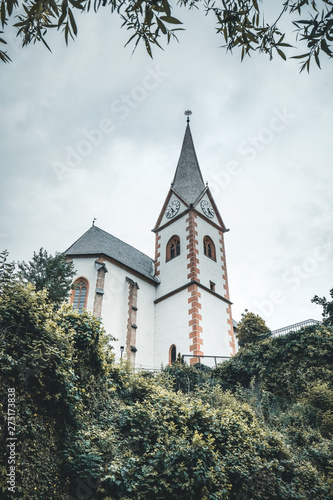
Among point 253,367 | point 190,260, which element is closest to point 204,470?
point 253,367

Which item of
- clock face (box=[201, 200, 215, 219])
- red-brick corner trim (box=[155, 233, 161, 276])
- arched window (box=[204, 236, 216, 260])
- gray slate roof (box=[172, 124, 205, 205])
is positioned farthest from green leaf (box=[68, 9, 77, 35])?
clock face (box=[201, 200, 215, 219])

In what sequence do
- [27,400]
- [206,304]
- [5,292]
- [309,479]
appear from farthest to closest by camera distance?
[206,304], [309,479], [5,292], [27,400]

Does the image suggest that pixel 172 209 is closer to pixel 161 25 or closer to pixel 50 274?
pixel 50 274

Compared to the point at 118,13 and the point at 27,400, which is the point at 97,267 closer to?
the point at 27,400

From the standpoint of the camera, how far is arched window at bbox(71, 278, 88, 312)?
71.0 ft

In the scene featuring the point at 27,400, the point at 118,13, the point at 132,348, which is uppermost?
the point at 132,348

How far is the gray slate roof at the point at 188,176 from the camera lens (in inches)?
1152

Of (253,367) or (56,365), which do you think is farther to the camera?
(253,367)

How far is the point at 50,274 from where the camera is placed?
15.4 meters

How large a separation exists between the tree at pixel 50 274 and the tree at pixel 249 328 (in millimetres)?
20107

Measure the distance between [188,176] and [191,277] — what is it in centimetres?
1064

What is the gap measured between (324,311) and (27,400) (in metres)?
16.4

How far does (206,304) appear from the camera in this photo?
23547 millimetres

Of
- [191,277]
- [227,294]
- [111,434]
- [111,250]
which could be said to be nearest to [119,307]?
[111,250]
